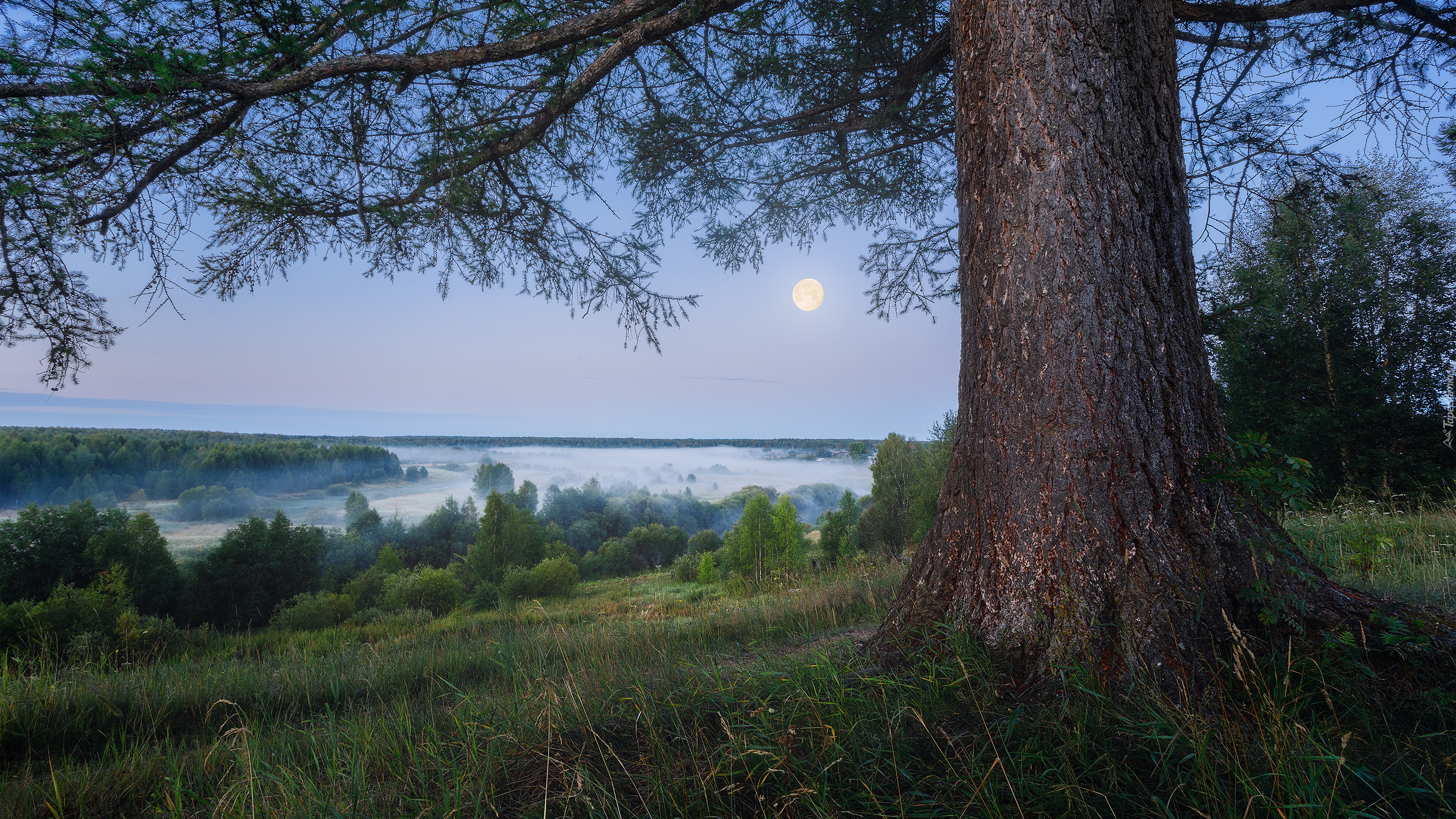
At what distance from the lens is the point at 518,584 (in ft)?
88.8

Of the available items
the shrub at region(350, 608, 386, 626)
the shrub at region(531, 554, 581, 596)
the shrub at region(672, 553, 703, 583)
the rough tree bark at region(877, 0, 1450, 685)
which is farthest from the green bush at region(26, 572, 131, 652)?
the shrub at region(672, 553, 703, 583)

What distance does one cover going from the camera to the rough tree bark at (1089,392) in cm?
211

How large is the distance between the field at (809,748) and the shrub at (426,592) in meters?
26.7

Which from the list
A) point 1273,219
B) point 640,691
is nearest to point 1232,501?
point 640,691

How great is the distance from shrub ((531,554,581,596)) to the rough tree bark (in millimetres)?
27822

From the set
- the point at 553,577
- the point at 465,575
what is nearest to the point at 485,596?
the point at 553,577

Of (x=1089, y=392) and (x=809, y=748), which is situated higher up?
Result: (x=1089, y=392)

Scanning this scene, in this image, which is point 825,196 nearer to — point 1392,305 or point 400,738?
point 400,738

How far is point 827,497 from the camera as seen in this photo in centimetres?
3816

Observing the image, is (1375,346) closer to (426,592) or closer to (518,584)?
(518,584)

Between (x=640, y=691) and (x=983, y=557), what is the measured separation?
1.62m

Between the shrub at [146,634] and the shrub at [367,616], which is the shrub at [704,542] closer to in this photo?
the shrub at [367,616]

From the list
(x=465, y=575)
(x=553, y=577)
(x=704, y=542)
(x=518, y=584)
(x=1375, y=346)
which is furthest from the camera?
(x=704, y=542)

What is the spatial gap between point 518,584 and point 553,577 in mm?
1723
